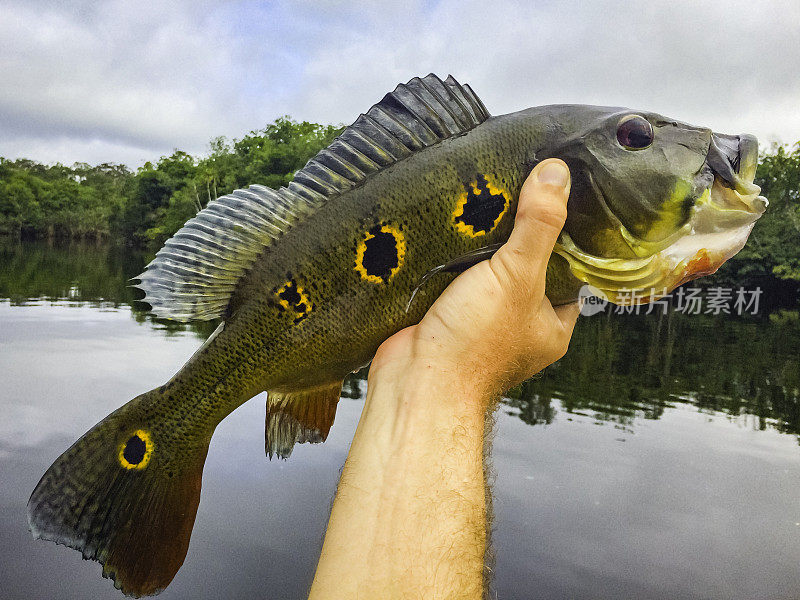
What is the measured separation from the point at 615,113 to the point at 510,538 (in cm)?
1017

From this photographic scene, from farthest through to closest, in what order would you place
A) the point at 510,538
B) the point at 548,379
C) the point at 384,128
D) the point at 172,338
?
the point at 172,338 → the point at 548,379 → the point at 510,538 → the point at 384,128

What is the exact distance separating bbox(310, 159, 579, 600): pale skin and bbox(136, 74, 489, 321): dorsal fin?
0.49 meters

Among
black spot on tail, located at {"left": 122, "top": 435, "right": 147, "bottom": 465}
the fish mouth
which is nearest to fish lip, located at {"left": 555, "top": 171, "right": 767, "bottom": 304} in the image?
the fish mouth

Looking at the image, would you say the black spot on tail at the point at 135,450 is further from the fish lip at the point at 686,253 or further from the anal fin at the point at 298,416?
the fish lip at the point at 686,253

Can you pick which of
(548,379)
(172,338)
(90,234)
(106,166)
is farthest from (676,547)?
(106,166)

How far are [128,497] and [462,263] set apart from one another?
1606 mm

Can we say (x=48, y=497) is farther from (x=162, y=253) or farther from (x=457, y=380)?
(x=457, y=380)

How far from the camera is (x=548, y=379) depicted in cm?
2127

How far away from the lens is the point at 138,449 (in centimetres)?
234

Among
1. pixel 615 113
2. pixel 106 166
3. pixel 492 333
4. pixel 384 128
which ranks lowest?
pixel 492 333

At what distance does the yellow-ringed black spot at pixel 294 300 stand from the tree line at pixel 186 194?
34.8 meters

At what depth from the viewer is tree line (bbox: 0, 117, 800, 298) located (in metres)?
41.8

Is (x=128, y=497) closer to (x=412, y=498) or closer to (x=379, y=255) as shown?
(x=412, y=498)

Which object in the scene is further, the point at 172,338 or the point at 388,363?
the point at 172,338
